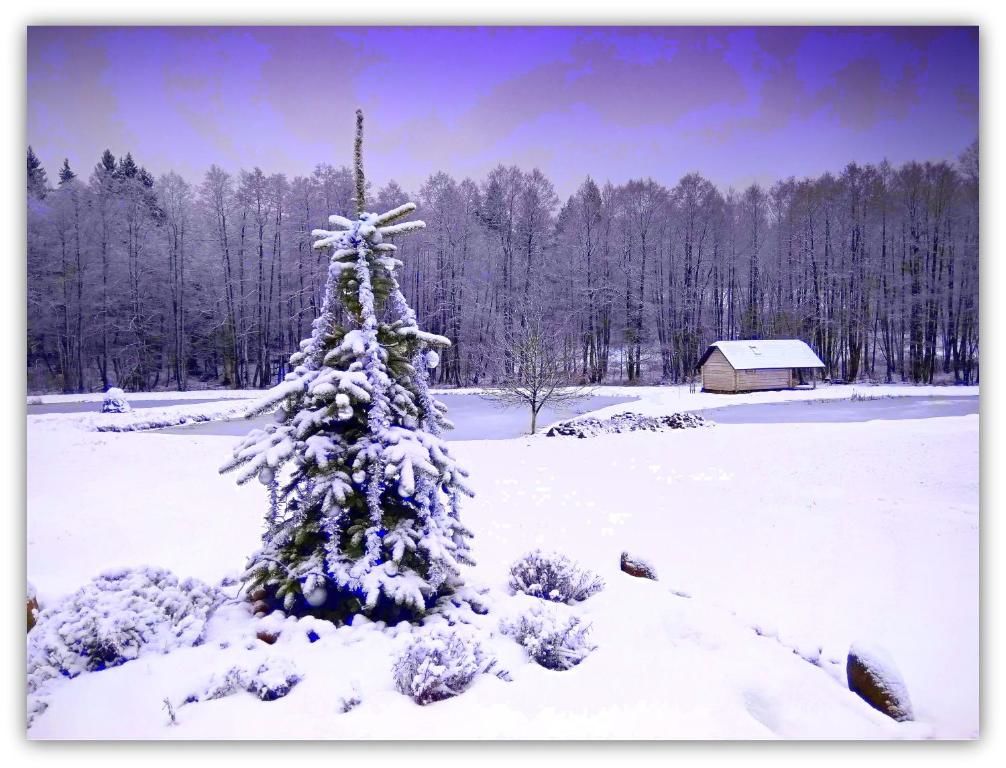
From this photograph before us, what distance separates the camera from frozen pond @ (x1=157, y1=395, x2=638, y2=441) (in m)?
6.59

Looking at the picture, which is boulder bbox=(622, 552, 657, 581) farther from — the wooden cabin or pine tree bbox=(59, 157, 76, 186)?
pine tree bbox=(59, 157, 76, 186)

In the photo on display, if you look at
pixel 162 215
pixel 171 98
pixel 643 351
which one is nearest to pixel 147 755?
pixel 162 215

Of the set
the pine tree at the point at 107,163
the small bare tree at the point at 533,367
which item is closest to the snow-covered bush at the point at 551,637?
the small bare tree at the point at 533,367

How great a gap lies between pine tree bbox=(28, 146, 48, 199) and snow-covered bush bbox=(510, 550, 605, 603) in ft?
12.2

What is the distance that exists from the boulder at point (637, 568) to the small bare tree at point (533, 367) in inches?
122

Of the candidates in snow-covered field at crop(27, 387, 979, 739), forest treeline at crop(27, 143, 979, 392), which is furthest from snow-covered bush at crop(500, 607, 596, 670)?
forest treeline at crop(27, 143, 979, 392)

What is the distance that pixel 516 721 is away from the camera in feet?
8.11

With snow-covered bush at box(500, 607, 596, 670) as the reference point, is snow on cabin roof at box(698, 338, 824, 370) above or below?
above

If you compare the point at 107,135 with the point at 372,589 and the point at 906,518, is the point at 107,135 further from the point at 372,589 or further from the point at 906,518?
the point at 906,518

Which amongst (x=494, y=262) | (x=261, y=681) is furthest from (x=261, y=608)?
(x=494, y=262)

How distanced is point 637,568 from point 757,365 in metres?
4.97

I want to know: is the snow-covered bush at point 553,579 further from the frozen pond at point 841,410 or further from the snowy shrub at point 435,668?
the frozen pond at point 841,410

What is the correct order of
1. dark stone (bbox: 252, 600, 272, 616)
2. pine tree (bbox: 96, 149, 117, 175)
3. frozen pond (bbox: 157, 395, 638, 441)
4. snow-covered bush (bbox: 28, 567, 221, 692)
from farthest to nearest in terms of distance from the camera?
frozen pond (bbox: 157, 395, 638, 441)
pine tree (bbox: 96, 149, 117, 175)
dark stone (bbox: 252, 600, 272, 616)
snow-covered bush (bbox: 28, 567, 221, 692)

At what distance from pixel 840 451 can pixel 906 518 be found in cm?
125
